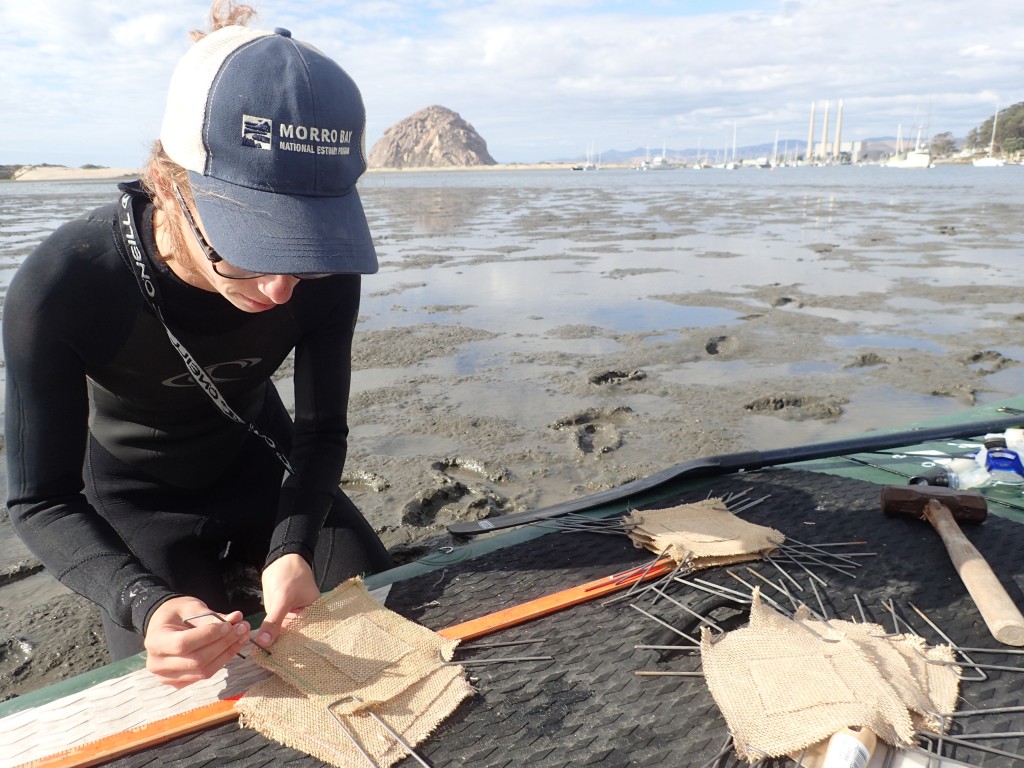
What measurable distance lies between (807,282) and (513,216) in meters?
12.7

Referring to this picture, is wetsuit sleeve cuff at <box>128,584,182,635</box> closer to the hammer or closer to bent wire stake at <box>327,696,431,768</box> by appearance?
bent wire stake at <box>327,696,431,768</box>

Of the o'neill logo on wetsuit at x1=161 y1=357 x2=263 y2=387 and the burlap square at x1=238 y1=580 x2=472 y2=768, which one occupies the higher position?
the o'neill logo on wetsuit at x1=161 y1=357 x2=263 y2=387

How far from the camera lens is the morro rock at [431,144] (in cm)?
13225

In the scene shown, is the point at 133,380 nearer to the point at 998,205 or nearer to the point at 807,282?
the point at 807,282

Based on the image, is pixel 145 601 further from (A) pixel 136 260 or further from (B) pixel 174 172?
(B) pixel 174 172

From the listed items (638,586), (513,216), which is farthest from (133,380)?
(513,216)

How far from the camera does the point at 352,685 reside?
1.71 m

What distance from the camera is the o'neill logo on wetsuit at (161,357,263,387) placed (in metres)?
2.09

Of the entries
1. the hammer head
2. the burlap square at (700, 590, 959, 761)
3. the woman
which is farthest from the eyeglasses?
the hammer head

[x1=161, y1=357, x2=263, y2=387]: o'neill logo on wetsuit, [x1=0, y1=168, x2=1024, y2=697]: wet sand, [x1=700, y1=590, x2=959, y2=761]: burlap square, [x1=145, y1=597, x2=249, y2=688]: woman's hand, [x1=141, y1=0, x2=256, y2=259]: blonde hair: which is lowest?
[x1=0, y1=168, x2=1024, y2=697]: wet sand

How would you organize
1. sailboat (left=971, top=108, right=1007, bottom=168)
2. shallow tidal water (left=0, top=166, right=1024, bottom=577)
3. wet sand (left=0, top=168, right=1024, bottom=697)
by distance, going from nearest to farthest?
wet sand (left=0, top=168, right=1024, bottom=697) < shallow tidal water (left=0, top=166, right=1024, bottom=577) < sailboat (left=971, top=108, right=1007, bottom=168)

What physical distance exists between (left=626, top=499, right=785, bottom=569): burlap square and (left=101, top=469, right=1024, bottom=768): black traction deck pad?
0.17ft

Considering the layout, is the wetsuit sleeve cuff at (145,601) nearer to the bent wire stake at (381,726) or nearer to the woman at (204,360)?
the woman at (204,360)

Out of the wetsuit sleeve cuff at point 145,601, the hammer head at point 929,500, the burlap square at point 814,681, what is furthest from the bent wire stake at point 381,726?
the hammer head at point 929,500
